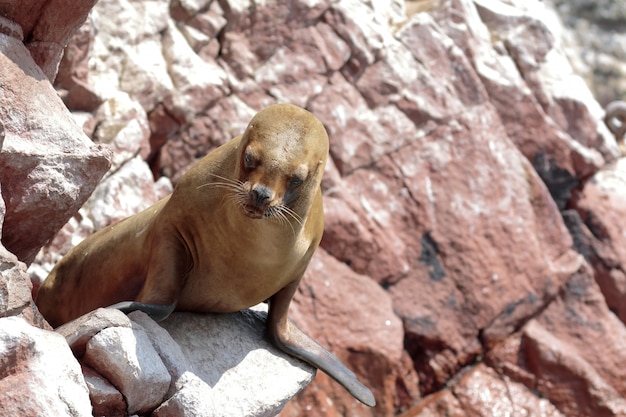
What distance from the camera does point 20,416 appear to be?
10.4 ft

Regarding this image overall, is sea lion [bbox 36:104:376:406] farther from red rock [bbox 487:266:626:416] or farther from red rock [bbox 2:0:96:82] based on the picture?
red rock [bbox 487:266:626:416]

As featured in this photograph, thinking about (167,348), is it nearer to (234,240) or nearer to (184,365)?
(184,365)

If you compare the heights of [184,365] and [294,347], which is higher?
[184,365]

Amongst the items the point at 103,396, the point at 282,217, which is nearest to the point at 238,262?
the point at 282,217

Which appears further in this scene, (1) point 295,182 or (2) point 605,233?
(2) point 605,233

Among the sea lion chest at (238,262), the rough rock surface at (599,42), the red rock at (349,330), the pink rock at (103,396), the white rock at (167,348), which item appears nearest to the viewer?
the pink rock at (103,396)

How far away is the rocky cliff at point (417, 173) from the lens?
7.88m

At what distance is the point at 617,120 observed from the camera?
10352mm

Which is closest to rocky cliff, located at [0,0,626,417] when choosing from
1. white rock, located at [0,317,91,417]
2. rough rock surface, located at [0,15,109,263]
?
rough rock surface, located at [0,15,109,263]

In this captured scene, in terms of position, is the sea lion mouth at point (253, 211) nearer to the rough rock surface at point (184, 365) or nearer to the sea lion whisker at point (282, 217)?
the sea lion whisker at point (282, 217)

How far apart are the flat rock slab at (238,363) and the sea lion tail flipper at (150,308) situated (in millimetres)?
170

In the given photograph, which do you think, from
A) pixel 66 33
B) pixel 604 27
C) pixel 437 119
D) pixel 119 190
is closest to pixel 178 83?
pixel 119 190

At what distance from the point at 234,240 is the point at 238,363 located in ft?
1.97

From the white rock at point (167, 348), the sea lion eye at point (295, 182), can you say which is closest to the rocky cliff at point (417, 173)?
the white rock at point (167, 348)
